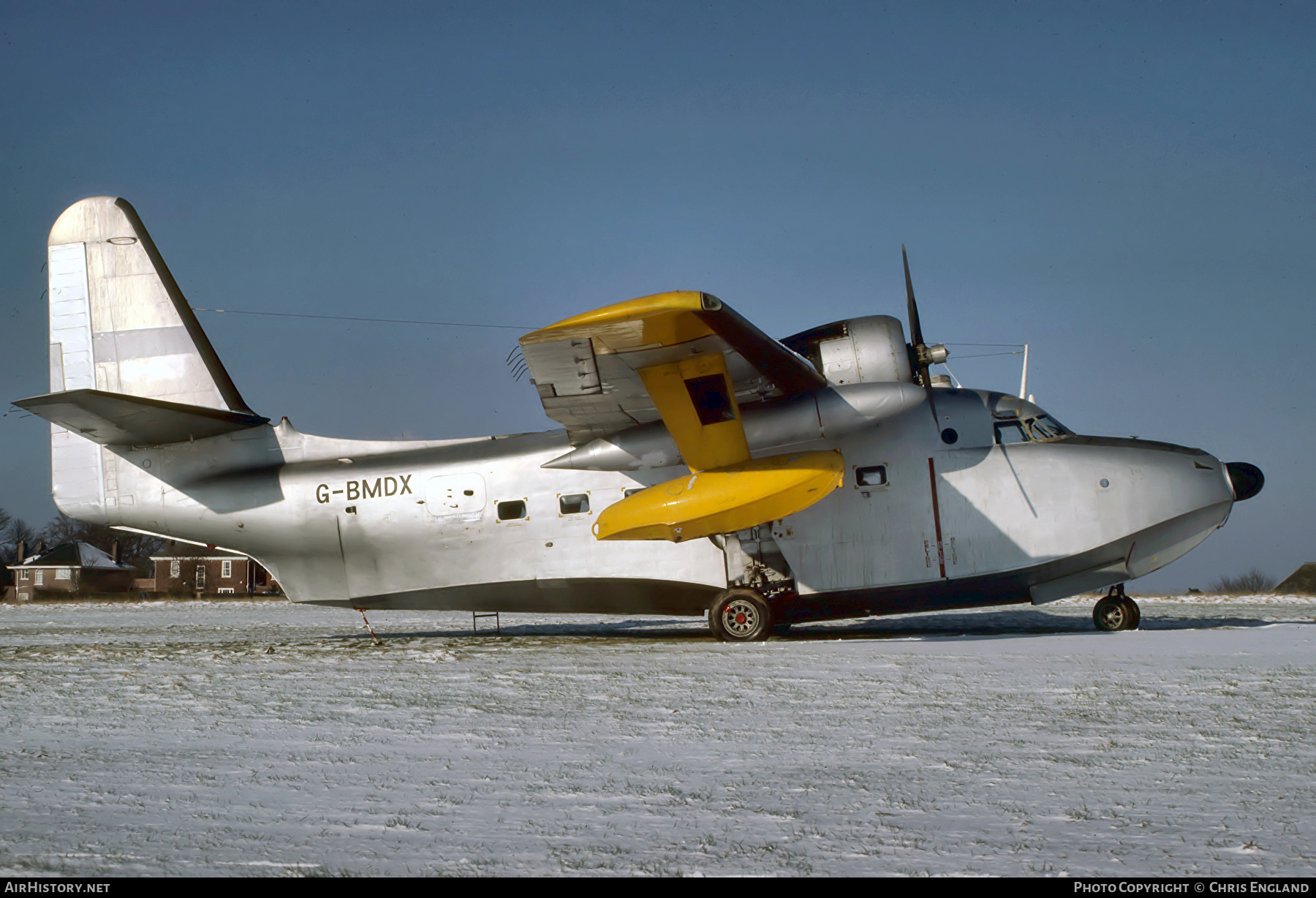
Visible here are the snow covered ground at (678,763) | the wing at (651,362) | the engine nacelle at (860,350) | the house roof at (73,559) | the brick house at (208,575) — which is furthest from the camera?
the house roof at (73,559)

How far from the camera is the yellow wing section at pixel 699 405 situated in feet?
29.1

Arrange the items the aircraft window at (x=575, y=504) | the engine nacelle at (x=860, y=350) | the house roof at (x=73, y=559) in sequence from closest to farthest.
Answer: the engine nacelle at (x=860, y=350) → the aircraft window at (x=575, y=504) → the house roof at (x=73, y=559)

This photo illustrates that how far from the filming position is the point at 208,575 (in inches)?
1956

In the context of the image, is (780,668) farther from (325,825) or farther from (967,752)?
(325,825)

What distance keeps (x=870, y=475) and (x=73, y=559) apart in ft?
181

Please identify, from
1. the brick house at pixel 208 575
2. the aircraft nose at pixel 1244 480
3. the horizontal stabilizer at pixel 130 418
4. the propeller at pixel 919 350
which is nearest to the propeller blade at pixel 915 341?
the propeller at pixel 919 350

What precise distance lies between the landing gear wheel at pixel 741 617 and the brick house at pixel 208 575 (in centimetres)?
4350

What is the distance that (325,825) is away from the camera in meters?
3.22

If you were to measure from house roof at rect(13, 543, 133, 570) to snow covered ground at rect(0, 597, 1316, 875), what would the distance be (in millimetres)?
51025

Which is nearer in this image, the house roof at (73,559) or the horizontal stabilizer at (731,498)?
the horizontal stabilizer at (731,498)

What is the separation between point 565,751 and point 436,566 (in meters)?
7.22

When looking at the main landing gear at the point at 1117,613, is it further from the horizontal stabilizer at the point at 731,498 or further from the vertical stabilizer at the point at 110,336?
the vertical stabilizer at the point at 110,336

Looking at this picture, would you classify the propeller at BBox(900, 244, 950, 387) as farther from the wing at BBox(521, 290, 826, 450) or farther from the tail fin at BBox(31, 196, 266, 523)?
the tail fin at BBox(31, 196, 266, 523)

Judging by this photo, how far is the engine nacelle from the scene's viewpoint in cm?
1027
